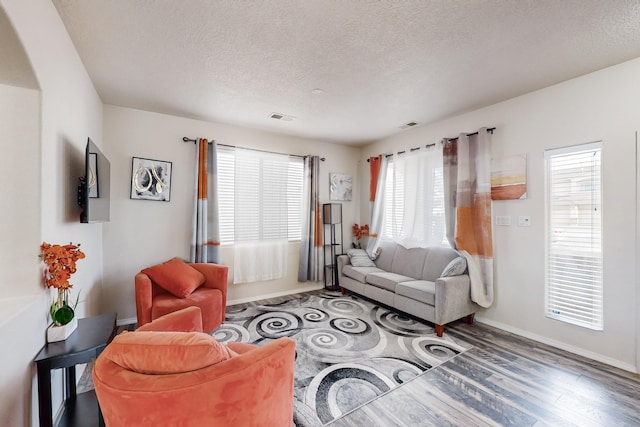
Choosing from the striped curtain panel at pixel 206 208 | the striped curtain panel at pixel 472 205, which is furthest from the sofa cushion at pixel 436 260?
the striped curtain panel at pixel 206 208

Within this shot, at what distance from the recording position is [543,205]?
9.31 ft

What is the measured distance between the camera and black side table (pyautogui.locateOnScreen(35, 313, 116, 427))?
131 cm

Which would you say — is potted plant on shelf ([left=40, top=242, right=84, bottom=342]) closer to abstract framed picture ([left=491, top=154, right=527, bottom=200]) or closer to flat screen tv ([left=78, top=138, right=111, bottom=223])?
flat screen tv ([left=78, top=138, right=111, bottom=223])

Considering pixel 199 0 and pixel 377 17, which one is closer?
pixel 199 0

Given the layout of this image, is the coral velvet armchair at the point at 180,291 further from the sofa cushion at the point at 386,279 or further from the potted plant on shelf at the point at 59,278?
the sofa cushion at the point at 386,279

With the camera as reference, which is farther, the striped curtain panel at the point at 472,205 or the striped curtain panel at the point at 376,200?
the striped curtain panel at the point at 376,200

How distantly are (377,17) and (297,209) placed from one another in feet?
10.4

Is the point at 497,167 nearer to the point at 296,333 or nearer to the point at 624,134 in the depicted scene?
the point at 624,134

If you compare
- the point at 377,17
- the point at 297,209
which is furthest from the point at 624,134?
the point at 297,209

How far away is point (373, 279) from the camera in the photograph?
150 inches

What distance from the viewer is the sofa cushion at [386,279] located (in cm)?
353

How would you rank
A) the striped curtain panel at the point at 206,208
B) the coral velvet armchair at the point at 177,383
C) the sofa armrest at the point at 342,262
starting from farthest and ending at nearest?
1. the sofa armrest at the point at 342,262
2. the striped curtain panel at the point at 206,208
3. the coral velvet armchair at the point at 177,383

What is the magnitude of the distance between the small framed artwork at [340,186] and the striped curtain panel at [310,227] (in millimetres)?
391

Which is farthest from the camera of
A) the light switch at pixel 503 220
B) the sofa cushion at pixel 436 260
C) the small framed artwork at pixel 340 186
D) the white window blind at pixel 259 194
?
the small framed artwork at pixel 340 186
